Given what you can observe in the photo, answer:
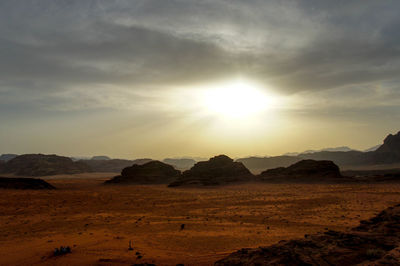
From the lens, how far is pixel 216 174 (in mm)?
68500

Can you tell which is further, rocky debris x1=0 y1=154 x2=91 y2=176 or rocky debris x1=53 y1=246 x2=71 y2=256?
rocky debris x1=0 y1=154 x2=91 y2=176

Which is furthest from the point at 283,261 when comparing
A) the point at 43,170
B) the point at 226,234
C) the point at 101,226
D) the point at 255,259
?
the point at 43,170

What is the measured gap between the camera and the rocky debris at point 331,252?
730cm

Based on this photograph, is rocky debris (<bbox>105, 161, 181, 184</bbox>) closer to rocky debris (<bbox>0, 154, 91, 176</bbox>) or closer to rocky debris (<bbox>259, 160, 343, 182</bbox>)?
rocky debris (<bbox>259, 160, 343, 182</bbox>)

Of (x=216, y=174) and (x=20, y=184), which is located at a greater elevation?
(x=216, y=174)

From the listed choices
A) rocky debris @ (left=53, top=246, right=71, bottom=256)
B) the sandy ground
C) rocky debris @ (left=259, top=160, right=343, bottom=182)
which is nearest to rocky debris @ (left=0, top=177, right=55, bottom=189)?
the sandy ground

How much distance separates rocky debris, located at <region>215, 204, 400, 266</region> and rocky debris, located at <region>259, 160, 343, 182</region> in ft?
173

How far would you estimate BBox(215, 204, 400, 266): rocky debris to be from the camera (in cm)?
730

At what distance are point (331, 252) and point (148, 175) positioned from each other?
77169mm

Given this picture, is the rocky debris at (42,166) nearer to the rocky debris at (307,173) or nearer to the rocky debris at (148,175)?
the rocky debris at (148,175)

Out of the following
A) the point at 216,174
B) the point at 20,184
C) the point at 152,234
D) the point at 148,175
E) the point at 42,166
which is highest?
the point at 42,166

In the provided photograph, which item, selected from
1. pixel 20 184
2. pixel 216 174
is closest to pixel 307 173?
pixel 216 174

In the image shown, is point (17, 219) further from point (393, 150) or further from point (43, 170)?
point (393, 150)

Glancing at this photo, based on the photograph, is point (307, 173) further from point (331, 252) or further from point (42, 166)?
point (42, 166)
